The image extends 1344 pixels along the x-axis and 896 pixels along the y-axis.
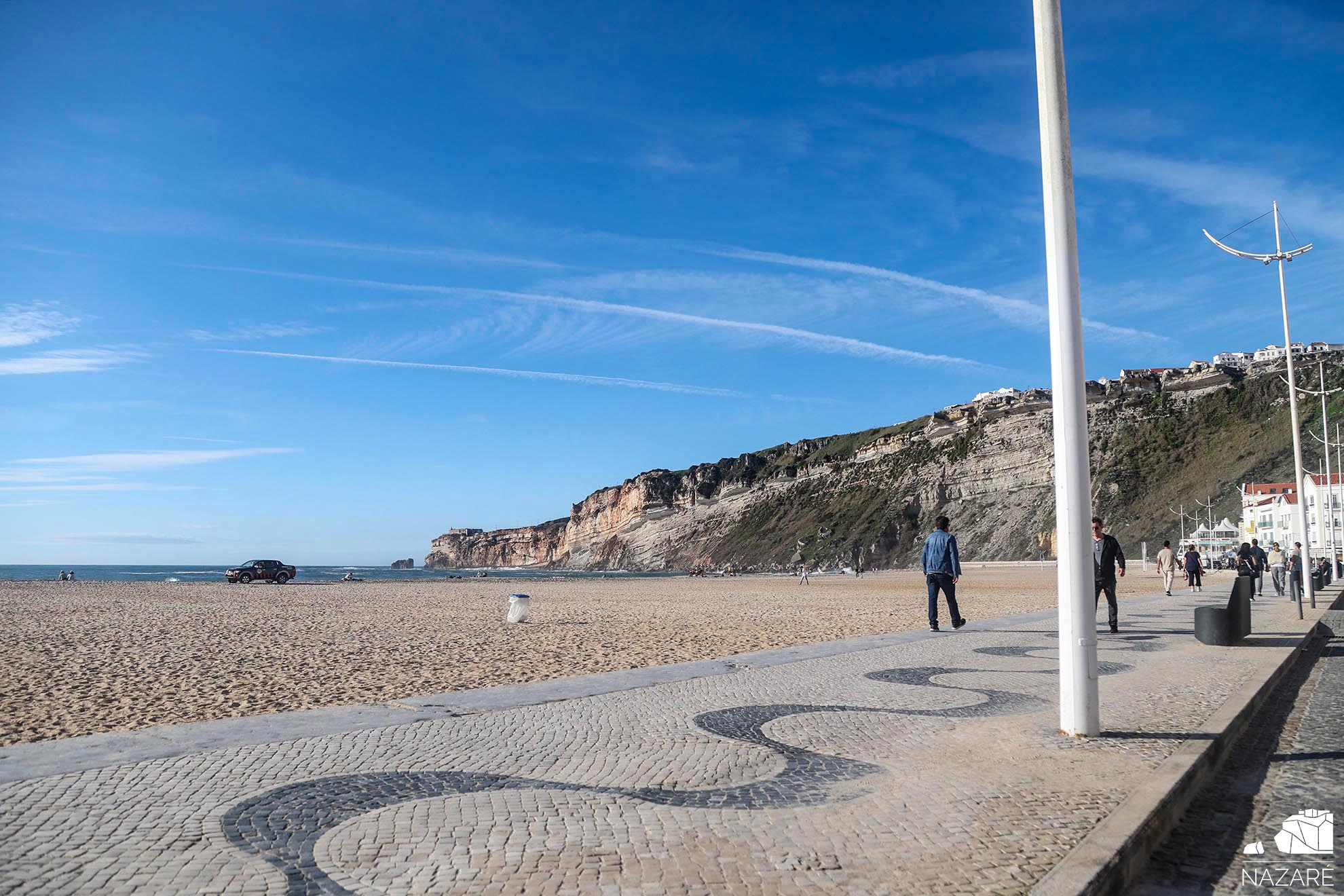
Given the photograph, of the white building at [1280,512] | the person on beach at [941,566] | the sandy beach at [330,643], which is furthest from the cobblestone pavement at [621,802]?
the white building at [1280,512]

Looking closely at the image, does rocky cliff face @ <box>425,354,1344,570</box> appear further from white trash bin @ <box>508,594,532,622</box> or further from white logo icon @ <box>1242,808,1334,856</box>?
white logo icon @ <box>1242,808,1334,856</box>

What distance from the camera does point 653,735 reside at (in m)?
6.14

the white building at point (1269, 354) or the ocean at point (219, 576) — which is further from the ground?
the white building at point (1269, 354)

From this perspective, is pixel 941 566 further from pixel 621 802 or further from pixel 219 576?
pixel 219 576

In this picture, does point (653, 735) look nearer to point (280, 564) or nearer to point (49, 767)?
point (49, 767)

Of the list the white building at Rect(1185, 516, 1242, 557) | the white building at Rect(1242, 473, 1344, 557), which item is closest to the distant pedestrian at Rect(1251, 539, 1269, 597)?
the white building at Rect(1185, 516, 1242, 557)

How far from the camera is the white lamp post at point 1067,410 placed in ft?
19.4

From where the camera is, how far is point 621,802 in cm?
450

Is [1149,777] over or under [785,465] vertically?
under

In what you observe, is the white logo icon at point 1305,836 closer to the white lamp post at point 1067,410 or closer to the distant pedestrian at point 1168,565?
the white lamp post at point 1067,410

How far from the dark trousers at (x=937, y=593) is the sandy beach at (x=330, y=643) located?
56.0 inches

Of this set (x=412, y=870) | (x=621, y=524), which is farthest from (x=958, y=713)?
(x=621, y=524)

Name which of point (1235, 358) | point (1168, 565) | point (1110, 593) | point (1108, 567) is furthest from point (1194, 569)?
point (1235, 358)

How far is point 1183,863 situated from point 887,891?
1.70 metres
